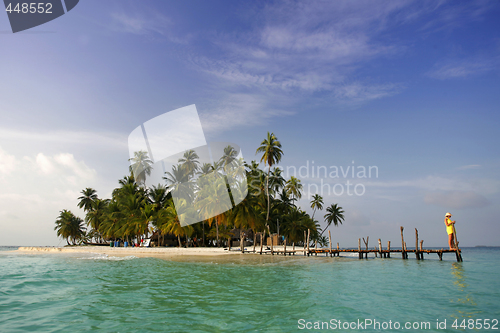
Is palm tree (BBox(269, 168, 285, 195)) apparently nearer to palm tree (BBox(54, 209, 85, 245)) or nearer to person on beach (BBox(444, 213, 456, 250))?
person on beach (BBox(444, 213, 456, 250))

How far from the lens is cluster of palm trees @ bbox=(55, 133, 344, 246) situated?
3503 centimetres

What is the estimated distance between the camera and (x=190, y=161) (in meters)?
50.7

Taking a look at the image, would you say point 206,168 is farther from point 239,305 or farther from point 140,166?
point 239,305

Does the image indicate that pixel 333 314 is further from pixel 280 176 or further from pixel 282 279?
pixel 280 176

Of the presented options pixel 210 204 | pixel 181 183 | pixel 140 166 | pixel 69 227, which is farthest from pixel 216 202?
pixel 69 227

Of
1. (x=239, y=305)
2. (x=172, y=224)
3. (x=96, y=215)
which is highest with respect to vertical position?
(x=96, y=215)

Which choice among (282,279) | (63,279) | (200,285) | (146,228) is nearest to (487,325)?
(282,279)

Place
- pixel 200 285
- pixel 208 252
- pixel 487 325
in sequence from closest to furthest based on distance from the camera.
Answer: pixel 487 325
pixel 200 285
pixel 208 252

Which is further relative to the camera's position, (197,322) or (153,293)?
(153,293)

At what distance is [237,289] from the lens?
38.4 ft

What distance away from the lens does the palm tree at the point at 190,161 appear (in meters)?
50.3

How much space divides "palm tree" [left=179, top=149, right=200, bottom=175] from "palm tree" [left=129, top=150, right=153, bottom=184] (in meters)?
8.42

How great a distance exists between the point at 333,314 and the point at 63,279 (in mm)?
12955

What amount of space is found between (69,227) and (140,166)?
26.0 meters
